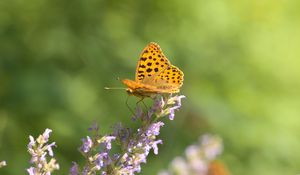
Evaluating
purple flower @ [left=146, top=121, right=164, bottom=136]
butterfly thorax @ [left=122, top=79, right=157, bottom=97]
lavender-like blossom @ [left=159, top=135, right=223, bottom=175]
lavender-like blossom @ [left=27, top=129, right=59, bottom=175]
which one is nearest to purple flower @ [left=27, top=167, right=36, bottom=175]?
lavender-like blossom @ [left=27, top=129, right=59, bottom=175]

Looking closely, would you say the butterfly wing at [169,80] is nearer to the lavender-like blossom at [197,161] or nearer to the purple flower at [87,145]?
the purple flower at [87,145]

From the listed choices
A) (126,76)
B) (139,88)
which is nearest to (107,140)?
(139,88)

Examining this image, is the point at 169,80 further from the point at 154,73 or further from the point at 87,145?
the point at 87,145

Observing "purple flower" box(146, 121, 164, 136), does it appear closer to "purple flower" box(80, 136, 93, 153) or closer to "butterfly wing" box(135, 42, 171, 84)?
"purple flower" box(80, 136, 93, 153)

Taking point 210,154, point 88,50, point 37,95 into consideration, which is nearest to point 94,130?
point 210,154

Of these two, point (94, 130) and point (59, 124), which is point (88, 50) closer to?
point (59, 124)

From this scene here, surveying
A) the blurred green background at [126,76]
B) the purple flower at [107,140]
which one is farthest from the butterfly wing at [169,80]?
the blurred green background at [126,76]

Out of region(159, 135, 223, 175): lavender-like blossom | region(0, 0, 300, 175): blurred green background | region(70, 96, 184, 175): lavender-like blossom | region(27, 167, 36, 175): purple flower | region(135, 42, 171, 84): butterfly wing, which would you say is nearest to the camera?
region(27, 167, 36, 175): purple flower

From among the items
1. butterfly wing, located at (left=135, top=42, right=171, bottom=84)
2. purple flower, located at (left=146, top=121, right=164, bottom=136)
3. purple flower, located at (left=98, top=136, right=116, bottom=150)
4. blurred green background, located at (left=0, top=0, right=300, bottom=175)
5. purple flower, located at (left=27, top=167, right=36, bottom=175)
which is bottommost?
purple flower, located at (left=146, top=121, right=164, bottom=136)
